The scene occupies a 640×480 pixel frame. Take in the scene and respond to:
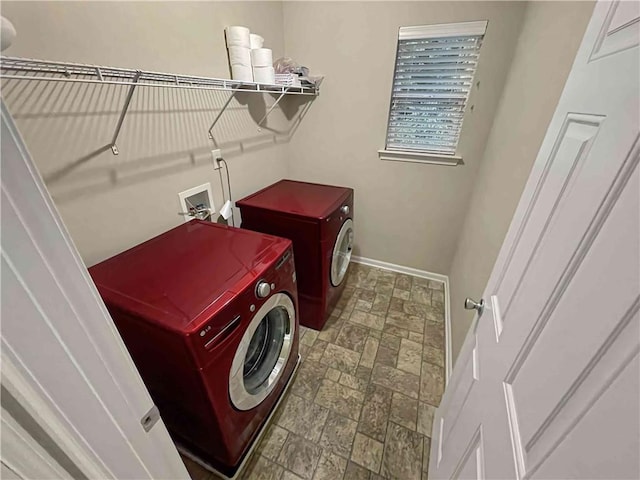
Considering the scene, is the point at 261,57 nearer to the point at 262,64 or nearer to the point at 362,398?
the point at 262,64

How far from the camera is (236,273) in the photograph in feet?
3.26

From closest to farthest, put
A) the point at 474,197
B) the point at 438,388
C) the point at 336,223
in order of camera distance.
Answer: the point at 438,388 → the point at 336,223 → the point at 474,197

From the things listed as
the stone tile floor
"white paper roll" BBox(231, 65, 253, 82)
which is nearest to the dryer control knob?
the stone tile floor

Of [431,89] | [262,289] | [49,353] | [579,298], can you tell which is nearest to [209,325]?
[262,289]

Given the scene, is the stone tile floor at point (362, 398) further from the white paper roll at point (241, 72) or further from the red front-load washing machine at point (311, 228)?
the white paper roll at point (241, 72)

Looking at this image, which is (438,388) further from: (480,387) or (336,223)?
(336,223)

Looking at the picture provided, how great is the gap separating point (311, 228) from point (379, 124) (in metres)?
1.14

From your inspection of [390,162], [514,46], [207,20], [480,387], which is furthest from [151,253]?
[514,46]

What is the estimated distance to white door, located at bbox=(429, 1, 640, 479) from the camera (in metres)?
0.33

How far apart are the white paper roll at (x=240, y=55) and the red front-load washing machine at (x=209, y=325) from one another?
0.95 m

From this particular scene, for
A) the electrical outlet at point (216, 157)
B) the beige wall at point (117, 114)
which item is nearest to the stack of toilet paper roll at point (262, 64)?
the beige wall at point (117, 114)

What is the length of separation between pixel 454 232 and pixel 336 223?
116cm

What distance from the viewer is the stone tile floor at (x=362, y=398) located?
1239mm

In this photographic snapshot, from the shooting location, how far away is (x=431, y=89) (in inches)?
74.5
